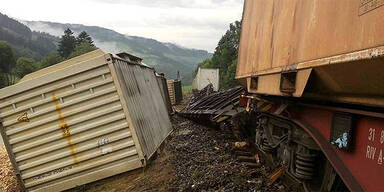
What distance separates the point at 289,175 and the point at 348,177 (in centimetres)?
246

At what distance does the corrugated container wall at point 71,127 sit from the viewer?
253 inches

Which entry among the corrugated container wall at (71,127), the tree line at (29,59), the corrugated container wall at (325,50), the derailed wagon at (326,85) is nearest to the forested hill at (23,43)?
the tree line at (29,59)

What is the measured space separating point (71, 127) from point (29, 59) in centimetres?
8528

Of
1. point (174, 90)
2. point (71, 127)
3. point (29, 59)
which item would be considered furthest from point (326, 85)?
point (29, 59)

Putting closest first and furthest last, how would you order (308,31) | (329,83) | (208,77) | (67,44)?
(329,83) → (308,31) → (208,77) → (67,44)

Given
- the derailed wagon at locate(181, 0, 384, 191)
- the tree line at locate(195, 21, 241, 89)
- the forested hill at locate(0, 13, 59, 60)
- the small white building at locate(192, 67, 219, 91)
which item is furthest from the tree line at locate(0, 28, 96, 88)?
the derailed wagon at locate(181, 0, 384, 191)

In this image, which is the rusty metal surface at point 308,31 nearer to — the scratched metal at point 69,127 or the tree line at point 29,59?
the scratched metal at point 69,127

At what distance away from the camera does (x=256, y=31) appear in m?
6.77

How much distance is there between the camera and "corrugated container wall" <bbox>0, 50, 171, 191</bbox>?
21.1 feet

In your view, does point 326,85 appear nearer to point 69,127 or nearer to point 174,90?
point 69,127

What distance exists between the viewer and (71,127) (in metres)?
6.51

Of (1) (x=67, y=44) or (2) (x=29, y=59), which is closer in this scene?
(2) (x=29, y=59)

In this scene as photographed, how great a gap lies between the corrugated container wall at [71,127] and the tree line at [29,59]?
223ft

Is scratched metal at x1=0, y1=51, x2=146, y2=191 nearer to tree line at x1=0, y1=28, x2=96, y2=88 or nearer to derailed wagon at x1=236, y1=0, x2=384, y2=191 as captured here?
derailed wagon at x1=236, y1=0, x2=384, y2=191
